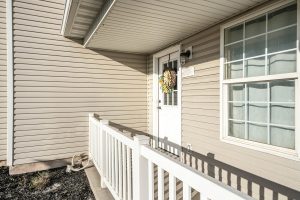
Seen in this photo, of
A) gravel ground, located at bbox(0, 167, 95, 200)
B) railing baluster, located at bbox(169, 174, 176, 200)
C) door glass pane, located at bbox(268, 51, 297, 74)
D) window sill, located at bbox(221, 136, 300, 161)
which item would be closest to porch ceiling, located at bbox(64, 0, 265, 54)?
door glass pane, located at bbox(268, 51, 297, 74)

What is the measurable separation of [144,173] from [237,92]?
1939mm

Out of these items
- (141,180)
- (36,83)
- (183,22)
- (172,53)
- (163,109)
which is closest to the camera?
(141,180)

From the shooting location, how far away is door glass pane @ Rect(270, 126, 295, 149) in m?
2.38

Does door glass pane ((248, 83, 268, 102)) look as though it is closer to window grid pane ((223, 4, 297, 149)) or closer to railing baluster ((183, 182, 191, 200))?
window grid pane ((223, 4, 297, 149))

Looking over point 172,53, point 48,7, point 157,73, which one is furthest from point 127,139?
point 48,7

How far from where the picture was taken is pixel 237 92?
3.10 meters

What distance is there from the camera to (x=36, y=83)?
4.35 metres

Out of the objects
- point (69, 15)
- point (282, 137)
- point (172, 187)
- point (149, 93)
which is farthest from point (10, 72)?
point (282, 137)

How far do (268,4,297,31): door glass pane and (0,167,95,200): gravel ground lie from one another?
328 cm

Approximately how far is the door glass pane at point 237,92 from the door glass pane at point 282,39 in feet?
2.01

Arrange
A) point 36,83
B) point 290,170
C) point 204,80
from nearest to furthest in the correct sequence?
1. point 290,170
2. point 204,80
3. point 36,83

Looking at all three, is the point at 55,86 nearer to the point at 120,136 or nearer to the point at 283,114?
the point at 120,136

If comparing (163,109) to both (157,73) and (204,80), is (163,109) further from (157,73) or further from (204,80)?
(204,80)

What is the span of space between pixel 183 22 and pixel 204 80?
0.98 meters
